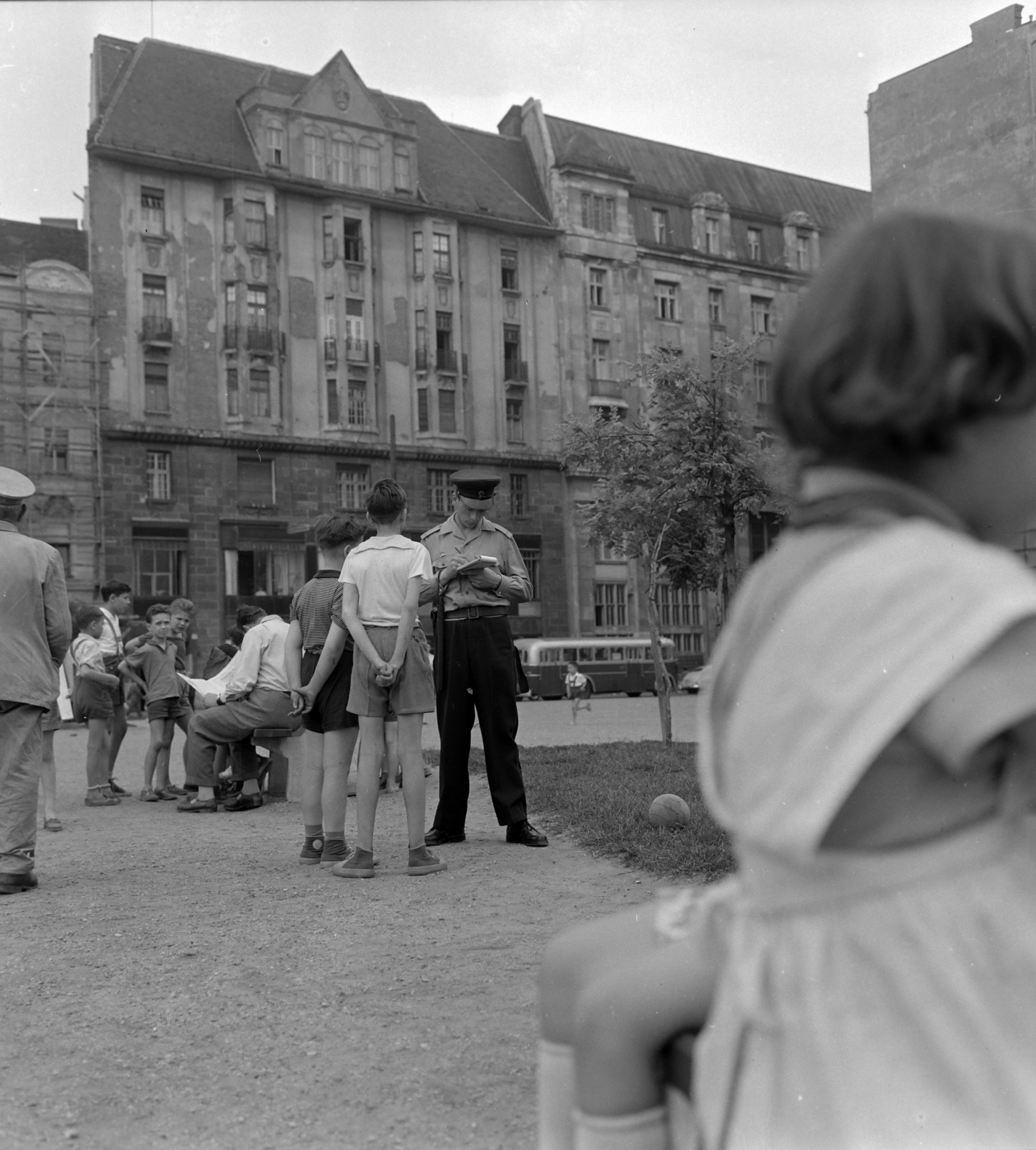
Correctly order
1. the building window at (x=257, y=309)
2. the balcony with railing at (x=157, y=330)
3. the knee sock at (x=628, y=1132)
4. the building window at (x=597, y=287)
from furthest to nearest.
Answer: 1. the building window at (x=597, y=287)
2. the building window at (x=257, y=309)
3. the balcony with railing at (x=157, y=330)
4. the knee sock at (x=628, y=1132)

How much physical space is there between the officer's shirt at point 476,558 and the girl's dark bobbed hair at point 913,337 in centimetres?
631

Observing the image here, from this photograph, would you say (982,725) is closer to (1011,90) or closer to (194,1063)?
(194,1063)

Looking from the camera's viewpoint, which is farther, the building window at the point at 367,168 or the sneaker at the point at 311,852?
the building window at the point at 367,168

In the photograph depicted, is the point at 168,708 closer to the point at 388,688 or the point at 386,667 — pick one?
the point at 388,688

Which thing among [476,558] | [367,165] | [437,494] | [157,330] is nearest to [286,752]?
[476,558]

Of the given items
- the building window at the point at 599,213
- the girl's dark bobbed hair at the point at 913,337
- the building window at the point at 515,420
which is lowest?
the girl's dark bobbed hair at the point at 913,337

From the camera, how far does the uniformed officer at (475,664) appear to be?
761 centimetres

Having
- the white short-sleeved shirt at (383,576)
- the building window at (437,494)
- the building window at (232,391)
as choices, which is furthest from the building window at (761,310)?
the white short-sleeved shirt at (383,576)

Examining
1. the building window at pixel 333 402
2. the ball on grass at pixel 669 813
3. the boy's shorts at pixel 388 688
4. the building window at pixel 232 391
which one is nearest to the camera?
the boy's shorts at pixel 388 688

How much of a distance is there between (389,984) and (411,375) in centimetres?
4933

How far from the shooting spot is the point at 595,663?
49.1 metres

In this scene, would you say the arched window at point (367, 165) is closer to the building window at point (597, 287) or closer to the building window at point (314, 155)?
the building window at point (314, 155)

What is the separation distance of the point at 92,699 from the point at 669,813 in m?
5.87

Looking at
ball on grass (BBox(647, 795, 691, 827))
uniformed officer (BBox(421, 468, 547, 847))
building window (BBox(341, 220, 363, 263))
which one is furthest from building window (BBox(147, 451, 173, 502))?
ball on grass (BBox(647, 795, 691, 827))
